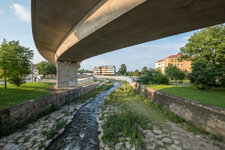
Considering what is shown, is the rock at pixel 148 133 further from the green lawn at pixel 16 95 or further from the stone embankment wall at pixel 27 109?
the green lawn at pixel 16 95

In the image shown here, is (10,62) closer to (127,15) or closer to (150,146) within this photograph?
(127,15)

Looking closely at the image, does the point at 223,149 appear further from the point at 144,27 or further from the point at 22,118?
the point at 22,118

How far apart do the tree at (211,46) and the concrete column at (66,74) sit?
19.2 m

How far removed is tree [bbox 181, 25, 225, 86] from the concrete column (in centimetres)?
1925

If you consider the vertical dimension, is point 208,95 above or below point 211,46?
below

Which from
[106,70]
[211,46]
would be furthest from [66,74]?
[106,70]

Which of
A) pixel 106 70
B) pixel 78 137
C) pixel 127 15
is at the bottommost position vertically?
pixel 78 137

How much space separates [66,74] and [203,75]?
62.0ft

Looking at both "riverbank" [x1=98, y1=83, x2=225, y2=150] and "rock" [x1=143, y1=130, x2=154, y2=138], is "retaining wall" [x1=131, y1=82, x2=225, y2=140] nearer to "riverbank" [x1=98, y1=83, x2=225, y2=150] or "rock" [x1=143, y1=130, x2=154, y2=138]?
"riverbank" [x1=98, y1=83, x2=225, y2=150]

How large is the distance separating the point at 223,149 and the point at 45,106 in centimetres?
1206

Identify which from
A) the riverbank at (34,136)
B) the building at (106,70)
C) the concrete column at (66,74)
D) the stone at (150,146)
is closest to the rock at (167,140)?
the stone at (150,146)

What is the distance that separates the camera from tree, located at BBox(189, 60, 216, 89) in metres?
8.57

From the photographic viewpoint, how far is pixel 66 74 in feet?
49.8

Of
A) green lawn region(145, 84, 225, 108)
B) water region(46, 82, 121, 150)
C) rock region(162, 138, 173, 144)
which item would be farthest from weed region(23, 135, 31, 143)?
green lawn region(145, 84, 225, 108)
